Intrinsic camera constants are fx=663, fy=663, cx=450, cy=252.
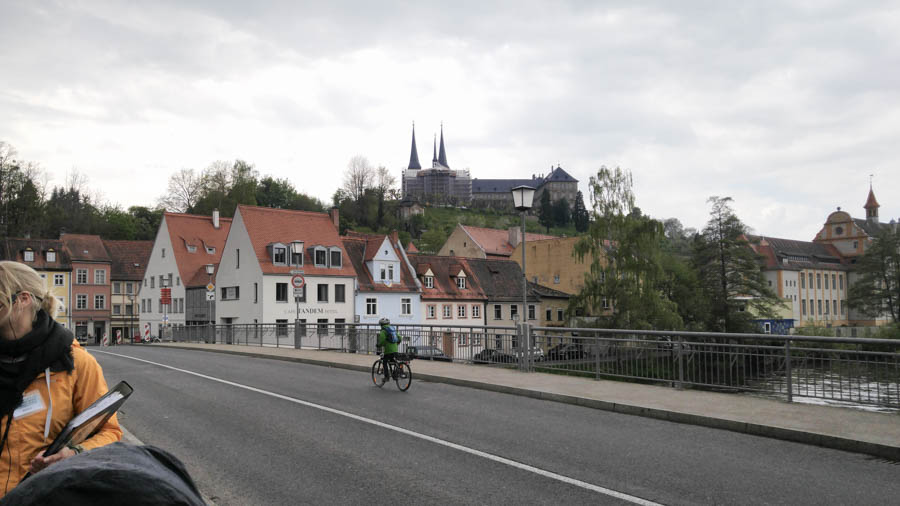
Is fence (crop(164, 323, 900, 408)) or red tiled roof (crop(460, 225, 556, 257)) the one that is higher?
red tiled roof (crop(460, 225, 556, 257))

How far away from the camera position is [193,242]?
62.0 meters

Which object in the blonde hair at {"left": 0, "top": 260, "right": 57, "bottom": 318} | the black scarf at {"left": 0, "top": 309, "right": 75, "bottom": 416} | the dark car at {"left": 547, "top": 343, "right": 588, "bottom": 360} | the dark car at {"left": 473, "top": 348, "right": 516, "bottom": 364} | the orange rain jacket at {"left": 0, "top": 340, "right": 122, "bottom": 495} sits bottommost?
the dark car at {"left": 473, "top": 348, "right": 516, "bottom": 364}

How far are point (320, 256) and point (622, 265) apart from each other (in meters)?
24.1

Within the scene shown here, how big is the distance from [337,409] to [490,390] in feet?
13.3

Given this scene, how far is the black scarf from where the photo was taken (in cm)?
A: 279

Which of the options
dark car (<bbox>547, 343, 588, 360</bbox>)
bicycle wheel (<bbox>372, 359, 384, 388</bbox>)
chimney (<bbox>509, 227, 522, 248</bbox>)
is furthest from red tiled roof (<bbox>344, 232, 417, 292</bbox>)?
bicycle wheel (<bbox>372, 359, 384, 388</bbox>)

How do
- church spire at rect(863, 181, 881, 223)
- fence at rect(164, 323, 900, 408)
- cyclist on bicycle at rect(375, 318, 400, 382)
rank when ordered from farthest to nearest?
church spire at rect(863, 181, 881, 223) → cyclist on bicycle at rect(375, 318, 400, 382) → fence at rect(164, 323, 900, 408)

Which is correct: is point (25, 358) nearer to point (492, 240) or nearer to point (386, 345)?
point (386, 345)

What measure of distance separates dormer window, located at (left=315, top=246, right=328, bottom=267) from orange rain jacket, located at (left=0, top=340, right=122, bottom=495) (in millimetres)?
50580

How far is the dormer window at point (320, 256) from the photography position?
174 ft

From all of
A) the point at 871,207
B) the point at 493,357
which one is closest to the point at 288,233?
the point at 493,357

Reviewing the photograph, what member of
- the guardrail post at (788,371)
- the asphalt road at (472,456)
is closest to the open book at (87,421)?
the asphalt road at (472,456)

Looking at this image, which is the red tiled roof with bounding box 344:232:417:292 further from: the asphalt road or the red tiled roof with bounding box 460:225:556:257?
the asphalt road

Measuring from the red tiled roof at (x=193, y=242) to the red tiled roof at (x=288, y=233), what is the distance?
6.75 metres
